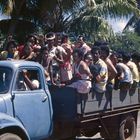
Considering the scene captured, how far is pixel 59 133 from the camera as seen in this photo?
358 inches

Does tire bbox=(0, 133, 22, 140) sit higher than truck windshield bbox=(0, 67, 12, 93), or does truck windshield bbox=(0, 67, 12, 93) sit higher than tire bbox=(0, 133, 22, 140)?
truck windshield bbox=(0, 67, 12, 93)

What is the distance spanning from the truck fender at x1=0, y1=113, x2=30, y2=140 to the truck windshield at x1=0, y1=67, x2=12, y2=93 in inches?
19.7

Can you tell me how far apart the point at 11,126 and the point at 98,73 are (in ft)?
8.86

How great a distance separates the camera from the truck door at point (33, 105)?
7965 millimetres

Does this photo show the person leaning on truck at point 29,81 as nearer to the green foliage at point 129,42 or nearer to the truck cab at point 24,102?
the truck cab at point 24,102

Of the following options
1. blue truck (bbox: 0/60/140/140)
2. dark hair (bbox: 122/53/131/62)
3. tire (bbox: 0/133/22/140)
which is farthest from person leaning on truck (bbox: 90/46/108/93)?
tire (bbox: 0/133/22/140)

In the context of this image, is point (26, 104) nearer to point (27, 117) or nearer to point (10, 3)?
point (27, 117)

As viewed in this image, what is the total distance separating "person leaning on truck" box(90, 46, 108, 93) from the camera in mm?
9680

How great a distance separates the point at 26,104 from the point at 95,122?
7.72 ft

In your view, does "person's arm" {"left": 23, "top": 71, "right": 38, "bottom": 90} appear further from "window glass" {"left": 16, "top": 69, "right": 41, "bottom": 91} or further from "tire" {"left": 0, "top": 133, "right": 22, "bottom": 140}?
"tire" {"left": 0, "top": 133, "right": 22, "bottom": 140}

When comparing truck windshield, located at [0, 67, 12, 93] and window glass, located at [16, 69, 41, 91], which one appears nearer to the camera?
truck windshield, located at [0, 67, 12, 93]

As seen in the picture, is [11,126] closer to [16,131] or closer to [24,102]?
[16,131]

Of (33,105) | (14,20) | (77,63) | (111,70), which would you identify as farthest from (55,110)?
(14,20)

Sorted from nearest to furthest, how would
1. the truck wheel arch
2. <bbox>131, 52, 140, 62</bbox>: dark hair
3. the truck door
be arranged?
the truck wheel arch
the truck door
<bbox>131, 52, 140, 62</bbox>: dark hair
